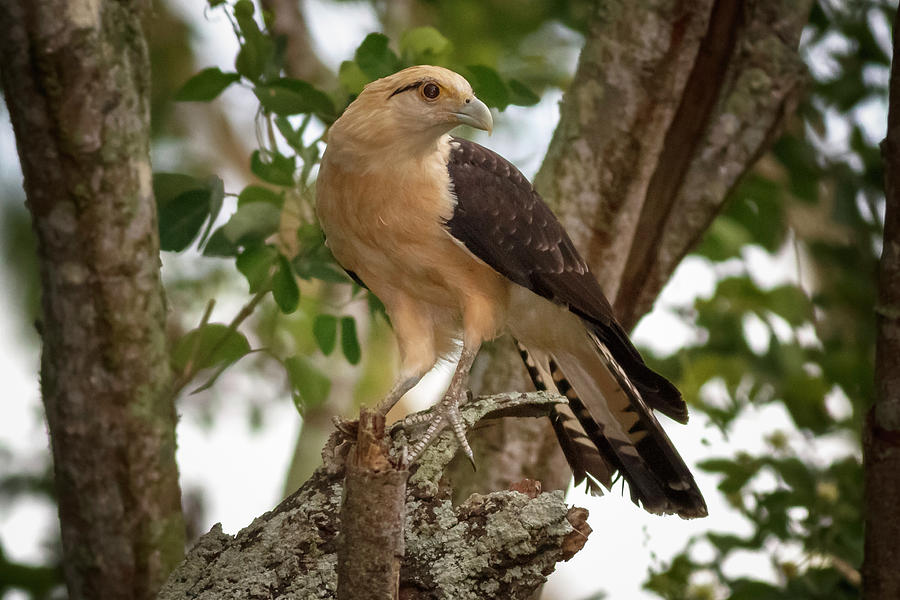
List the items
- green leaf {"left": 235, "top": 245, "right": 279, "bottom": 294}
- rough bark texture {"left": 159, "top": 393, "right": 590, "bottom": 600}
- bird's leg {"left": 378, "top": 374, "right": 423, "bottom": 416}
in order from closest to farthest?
rough bark texture {"left": 159, "top": 393, "right": 590, "bottom": 600} < bird's leg {"left": 378, "top": 374, "right": 423, "bottom": 416} < green leaf {"left": 235, "top": 245, "right": 279, "bottom": 294}

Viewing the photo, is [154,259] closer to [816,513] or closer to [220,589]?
[220,589]

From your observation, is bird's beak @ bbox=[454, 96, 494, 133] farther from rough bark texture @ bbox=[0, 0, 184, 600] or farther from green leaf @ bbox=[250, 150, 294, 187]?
rough bark texture @ bbox=[0, 0, 184, 600]

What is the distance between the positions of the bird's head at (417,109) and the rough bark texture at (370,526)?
1.64 m

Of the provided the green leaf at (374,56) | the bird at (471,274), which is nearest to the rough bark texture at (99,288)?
the bird at (471,274)

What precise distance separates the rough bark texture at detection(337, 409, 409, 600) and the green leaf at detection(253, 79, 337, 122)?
218 cm

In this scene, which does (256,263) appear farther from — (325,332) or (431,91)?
(431,91)

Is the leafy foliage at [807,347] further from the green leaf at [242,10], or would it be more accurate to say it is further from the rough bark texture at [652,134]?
the green leaf at [242,10]

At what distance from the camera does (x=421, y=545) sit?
10.2 feet

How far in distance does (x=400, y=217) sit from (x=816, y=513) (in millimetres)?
2734

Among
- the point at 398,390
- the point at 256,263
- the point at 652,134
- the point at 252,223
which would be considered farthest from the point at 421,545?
the point at 652,134

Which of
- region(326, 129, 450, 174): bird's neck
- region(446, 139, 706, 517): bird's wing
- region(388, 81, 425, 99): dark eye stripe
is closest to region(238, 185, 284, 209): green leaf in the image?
region(326, 129, 450, 174): bird's neck

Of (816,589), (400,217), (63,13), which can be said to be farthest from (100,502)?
(816,589)

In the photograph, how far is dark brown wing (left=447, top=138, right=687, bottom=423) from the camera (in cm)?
413

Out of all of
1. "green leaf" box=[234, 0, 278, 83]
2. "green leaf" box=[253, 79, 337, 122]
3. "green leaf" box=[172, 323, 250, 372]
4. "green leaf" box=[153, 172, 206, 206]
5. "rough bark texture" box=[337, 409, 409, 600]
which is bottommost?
"rough bark texture" box=[337, 409, 409, 600]
